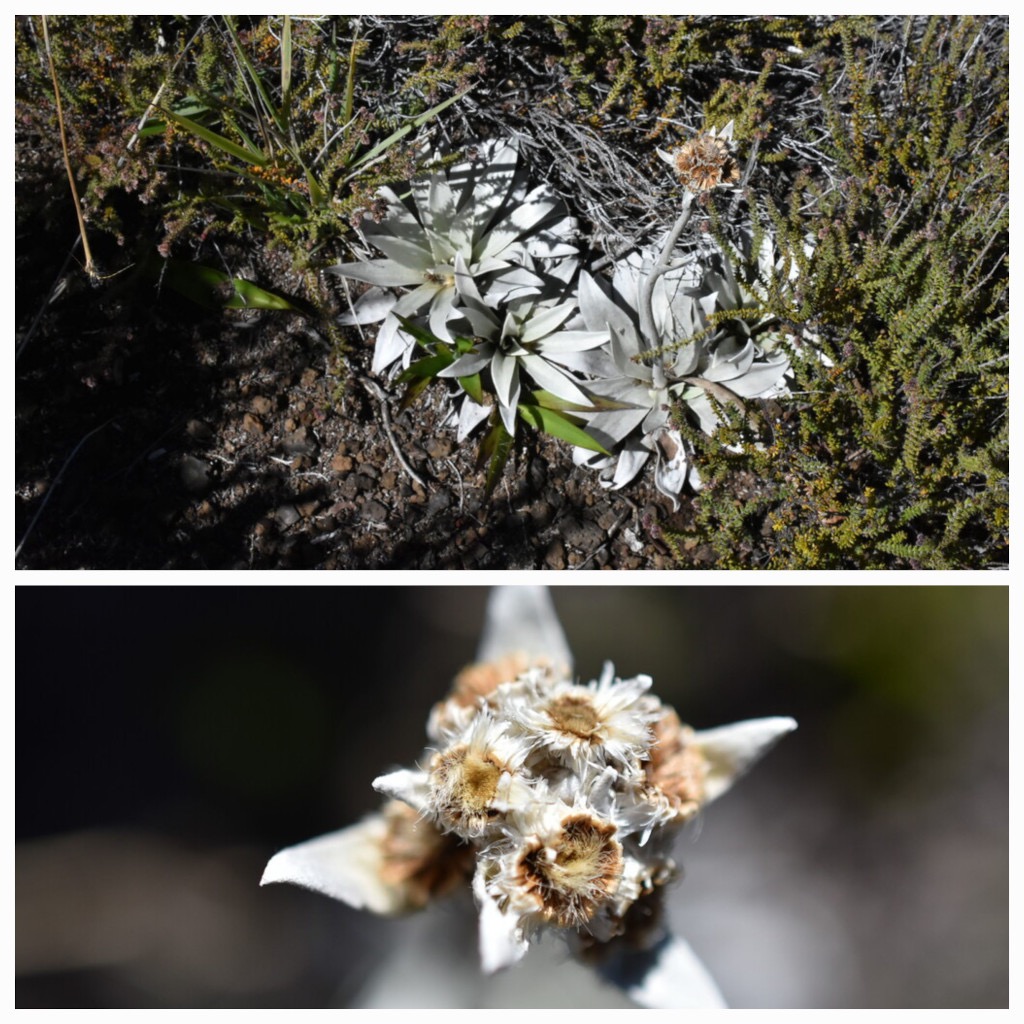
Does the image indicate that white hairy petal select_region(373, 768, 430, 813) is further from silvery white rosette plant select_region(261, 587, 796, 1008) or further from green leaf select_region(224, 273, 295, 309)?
green leaf select_region(224, 273, 295, 309)

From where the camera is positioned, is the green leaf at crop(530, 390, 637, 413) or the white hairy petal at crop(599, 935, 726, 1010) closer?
the white hairy petal at crop(599, 935, 726, 1010)

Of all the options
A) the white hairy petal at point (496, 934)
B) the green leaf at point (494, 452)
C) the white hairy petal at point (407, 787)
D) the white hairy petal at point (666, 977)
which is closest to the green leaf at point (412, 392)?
the green leaf at point (494, 452)

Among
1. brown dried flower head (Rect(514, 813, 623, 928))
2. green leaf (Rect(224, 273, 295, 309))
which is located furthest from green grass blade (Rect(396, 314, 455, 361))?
brown dried flower head (Rect(514, 813, 623, 928))

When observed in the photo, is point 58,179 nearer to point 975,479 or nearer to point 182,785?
point 182,785

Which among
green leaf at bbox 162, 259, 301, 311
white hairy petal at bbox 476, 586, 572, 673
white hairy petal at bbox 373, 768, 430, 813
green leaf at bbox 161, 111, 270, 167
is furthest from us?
green leaf at bbox 162, 259, 301, 311

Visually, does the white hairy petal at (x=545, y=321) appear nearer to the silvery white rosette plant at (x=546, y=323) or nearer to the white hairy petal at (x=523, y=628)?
the silvery white rosette plant at (x=546, y=323)

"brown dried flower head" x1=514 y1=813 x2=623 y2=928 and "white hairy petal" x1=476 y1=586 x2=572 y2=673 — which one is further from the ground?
"white hairy petal" x1=476 y1=586 x2=572 y2=673

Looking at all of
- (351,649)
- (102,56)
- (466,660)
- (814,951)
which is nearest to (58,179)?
(102,56)
